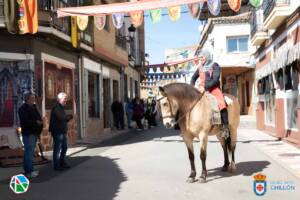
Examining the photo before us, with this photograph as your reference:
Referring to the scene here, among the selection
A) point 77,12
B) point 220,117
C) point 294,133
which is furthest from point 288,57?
point 77,12

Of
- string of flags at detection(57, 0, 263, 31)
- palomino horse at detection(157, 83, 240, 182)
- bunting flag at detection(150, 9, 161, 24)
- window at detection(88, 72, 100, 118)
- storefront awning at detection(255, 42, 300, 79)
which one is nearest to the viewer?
palomino horse at detection(157, 83, 240, 182)

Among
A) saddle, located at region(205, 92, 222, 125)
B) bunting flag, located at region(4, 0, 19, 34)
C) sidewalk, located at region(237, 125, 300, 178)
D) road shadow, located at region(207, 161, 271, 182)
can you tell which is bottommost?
road shadow, located at region(207, 161, 271, 182)

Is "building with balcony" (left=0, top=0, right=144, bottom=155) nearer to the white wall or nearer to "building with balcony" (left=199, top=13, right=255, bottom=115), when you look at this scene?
the white wall

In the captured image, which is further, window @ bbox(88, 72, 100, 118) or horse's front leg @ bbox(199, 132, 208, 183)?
window @ bbox(88, 72, 100, 118)

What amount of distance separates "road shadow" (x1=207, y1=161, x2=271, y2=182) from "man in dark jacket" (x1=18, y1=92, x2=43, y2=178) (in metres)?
3.84

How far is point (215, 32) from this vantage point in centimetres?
3912

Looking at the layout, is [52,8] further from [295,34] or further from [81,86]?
[295,34]

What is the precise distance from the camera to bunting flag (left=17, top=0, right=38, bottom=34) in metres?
13.6

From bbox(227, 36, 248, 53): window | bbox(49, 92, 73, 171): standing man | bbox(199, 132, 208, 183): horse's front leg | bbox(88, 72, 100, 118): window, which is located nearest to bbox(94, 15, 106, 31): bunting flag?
bbox(88, 72, 100, 118): window

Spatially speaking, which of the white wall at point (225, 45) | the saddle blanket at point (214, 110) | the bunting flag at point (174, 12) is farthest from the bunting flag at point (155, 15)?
the white wall at point (225, 45)

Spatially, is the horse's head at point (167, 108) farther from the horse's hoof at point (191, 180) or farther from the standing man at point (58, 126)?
the standing man at point (58, 126)

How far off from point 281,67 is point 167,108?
298 inches

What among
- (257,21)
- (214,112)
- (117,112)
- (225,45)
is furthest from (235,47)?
(214,112)

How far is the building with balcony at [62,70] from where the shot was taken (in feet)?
48.0
